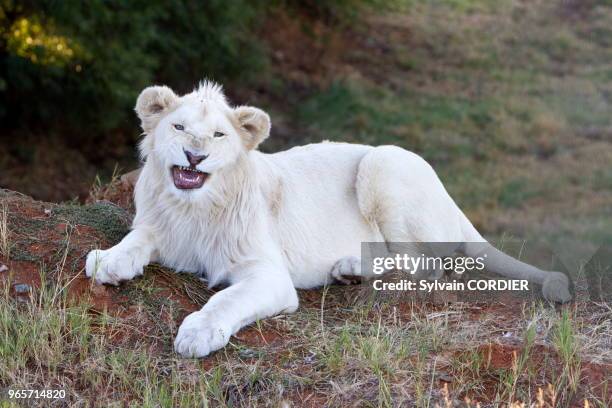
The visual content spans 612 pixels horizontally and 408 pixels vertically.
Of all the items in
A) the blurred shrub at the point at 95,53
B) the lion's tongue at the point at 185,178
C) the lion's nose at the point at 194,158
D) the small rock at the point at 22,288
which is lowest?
the small rock at the point at 22,288

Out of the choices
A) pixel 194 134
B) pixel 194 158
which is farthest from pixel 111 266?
pixel 194 134

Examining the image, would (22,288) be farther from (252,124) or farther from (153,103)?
(252,124)

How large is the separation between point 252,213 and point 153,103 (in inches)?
34.3

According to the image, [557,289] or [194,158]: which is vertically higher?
[194,158]

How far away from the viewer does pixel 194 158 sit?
5613 millimetres

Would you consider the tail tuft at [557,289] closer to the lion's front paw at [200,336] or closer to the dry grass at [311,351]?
the dry grass at [311,351]

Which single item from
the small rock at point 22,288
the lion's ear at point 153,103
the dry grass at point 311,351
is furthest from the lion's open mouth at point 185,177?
the small rock at point 22,288

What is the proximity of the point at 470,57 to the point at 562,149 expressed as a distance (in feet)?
13.4

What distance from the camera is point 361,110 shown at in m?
17.5

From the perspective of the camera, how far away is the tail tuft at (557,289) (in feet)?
20.3

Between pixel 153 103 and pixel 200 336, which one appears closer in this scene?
pixel 200 336

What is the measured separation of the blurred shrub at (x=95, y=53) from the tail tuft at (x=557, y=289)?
24.3ft

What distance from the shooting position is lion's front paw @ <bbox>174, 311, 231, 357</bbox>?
16.8 ft

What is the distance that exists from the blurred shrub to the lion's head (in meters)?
6.50
